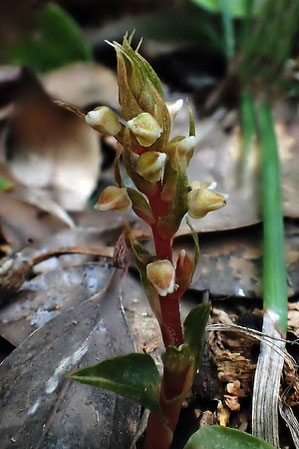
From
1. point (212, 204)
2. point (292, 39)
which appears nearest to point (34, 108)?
point (292, 39)

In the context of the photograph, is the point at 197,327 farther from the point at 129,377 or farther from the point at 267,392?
the point at 267,392

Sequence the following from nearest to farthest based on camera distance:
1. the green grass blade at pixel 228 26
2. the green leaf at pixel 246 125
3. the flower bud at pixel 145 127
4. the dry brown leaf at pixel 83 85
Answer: the flower bud at pixel 145 127 < the green leaf at pixel 246 125 < the dry brown leaf at pixel 83 85 < the green grass blade at pixel 228 26

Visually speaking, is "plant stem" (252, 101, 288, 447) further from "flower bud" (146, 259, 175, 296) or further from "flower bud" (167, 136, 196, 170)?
"flower bud" (167, 136, 196, 170)

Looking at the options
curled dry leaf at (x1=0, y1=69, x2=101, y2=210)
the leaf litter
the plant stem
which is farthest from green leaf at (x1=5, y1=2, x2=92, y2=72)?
the plant stem

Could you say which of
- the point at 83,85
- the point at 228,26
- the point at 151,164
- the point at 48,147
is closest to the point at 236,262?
the point at 151,164

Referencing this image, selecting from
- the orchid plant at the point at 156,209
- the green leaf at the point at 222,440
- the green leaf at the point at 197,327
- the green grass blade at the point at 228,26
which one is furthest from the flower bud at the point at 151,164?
the green grass blade at the point at 228,26

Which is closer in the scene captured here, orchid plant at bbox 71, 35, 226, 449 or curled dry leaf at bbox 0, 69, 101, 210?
orchid plant at bbox 71, 35, 226, 449

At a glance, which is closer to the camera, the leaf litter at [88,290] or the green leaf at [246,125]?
the leaf litter at [88,290]

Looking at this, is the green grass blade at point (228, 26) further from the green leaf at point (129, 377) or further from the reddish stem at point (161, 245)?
the green leaf at point (129, 377)
